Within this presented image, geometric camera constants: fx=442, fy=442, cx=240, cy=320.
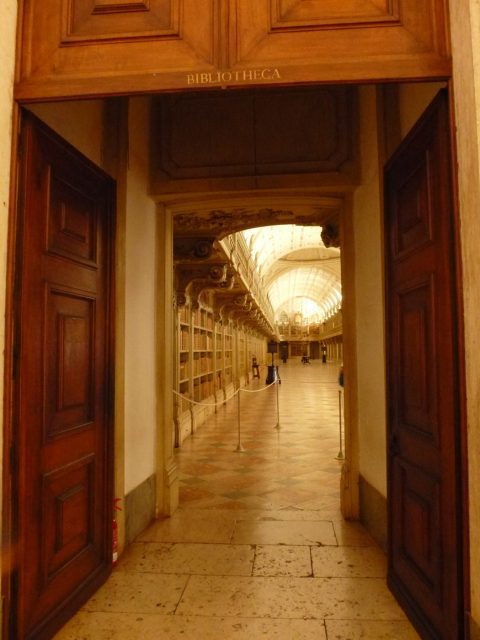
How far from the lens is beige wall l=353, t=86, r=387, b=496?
359 centimetres

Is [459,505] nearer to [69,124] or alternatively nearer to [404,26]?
[404,26]

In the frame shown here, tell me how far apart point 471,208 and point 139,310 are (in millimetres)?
2885

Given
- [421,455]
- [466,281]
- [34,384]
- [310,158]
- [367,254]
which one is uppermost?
[310,158]

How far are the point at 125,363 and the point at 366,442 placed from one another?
2220 millimetres

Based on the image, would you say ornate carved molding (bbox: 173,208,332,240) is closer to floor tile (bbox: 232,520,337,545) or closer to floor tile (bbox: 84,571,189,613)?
floor tile (bbox: 232,520,337,545)

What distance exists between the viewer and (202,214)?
16.2 ft

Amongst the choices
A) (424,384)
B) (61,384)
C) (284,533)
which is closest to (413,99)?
(424,384)

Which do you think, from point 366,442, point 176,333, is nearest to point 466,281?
point 366,442

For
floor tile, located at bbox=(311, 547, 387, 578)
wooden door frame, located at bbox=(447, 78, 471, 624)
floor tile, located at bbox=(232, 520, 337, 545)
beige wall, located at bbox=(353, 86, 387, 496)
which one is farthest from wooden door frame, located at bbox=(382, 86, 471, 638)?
floor tile, located at bbox=(232, 520, 337, 545)

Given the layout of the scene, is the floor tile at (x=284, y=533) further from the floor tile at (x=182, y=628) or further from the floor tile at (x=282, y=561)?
the floor tile at (x=182, y=628)

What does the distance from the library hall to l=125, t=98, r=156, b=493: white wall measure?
28 millimetres

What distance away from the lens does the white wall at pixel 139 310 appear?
3746 mm

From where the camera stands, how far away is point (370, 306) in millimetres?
3826

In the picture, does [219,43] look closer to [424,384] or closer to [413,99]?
[413,99]
